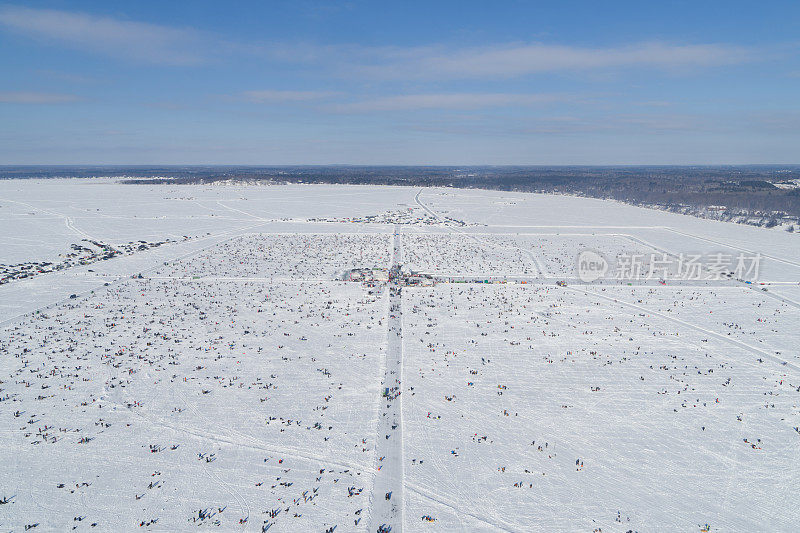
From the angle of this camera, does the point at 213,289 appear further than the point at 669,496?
Yes

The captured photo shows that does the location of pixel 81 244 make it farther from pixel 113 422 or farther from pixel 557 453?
pixel 557 453

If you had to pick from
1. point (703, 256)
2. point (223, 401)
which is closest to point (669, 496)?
point (223, 401)

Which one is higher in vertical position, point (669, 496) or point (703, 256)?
point (703, 256)

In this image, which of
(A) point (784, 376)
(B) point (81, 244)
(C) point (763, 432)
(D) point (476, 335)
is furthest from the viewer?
(B) point (81, 244)
